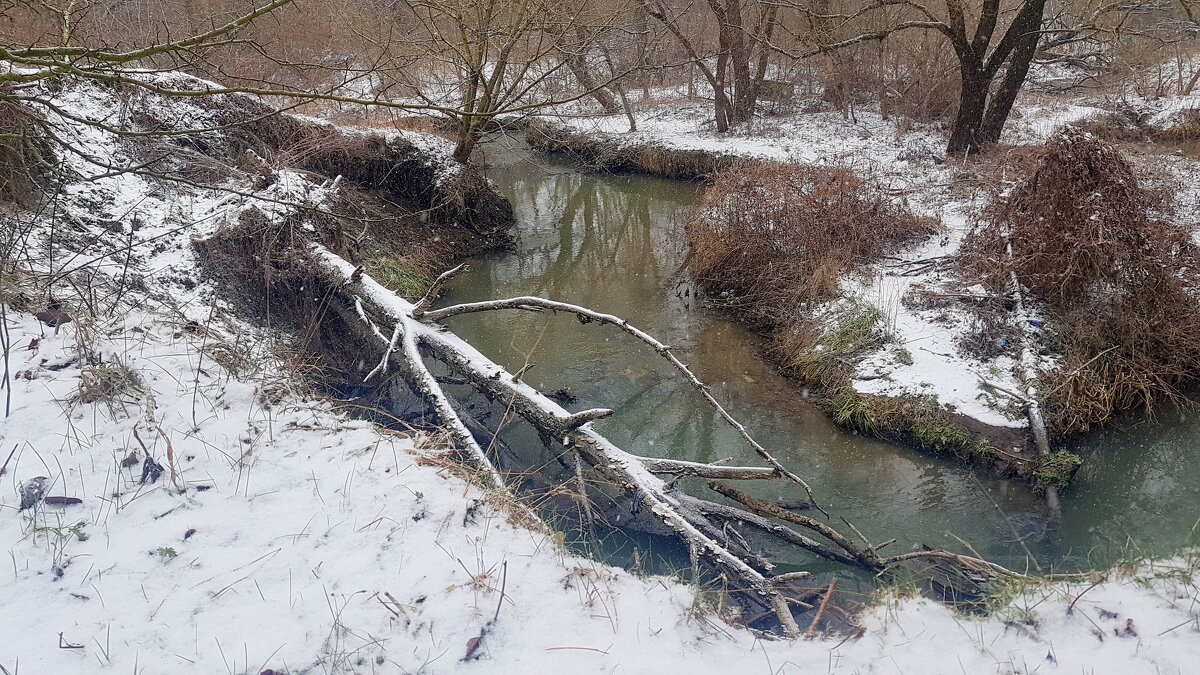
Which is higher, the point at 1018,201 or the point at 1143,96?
the point at 1143,96

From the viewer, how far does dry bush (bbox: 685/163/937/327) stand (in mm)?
7730

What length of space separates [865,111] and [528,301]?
528 inches

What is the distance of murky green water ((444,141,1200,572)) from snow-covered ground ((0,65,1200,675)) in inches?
55.3

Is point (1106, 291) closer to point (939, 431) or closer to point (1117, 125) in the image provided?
point (939, 431)

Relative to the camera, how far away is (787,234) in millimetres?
8125

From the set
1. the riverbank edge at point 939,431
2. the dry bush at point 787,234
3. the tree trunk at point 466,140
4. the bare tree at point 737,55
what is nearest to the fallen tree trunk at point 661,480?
the riverbank edge at point 939,431

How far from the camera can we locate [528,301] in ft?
17.4

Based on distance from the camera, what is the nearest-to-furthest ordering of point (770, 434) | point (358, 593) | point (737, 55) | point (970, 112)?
→ point (358, 593) < point (770, 434) < point (970, 112) < point (737, 55)

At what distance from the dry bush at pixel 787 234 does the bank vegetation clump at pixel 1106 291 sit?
2036 mm

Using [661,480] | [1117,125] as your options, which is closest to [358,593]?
[661,480]

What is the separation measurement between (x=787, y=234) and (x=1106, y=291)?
128 inches

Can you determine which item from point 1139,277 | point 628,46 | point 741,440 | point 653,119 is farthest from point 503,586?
point 653,119

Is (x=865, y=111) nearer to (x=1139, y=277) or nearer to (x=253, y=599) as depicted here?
(x=1139, y=277)

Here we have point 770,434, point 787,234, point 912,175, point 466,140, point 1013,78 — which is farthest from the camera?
point 912,175
